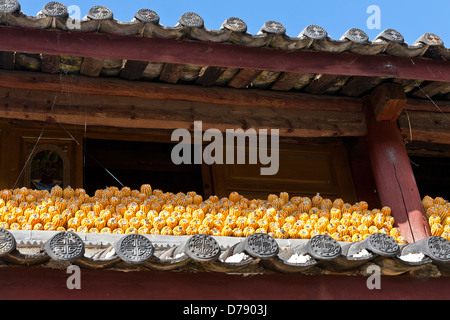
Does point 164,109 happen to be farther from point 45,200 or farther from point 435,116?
point 435,116

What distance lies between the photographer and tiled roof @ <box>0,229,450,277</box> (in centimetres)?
472

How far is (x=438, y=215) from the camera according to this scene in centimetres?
676

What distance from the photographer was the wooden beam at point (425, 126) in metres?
7.56

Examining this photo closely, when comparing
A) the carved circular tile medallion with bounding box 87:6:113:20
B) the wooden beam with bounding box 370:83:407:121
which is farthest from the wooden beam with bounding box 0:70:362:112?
the carved circular tile medallion with bounding box 87:6:113:20

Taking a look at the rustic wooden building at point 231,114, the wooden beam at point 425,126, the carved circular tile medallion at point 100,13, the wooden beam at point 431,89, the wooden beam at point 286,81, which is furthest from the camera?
the wooden beam at point 425,126

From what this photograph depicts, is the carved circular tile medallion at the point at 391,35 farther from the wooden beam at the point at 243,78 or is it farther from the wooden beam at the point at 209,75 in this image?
the wooden beam at the point at 209,75

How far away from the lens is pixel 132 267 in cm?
494

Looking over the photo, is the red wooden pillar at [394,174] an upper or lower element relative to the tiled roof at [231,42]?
lower

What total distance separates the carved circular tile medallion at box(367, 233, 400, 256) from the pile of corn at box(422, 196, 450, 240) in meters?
1.49

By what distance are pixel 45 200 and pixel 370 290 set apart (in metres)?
2.55

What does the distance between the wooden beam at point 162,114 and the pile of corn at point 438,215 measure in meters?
1.02

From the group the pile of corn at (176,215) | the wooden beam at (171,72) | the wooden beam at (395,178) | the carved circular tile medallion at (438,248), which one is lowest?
the carved circular tile medallion at (438,248)

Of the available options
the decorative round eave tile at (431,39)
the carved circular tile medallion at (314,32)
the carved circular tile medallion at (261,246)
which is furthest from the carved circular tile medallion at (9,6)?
the decorative round eave tile at (431,39)

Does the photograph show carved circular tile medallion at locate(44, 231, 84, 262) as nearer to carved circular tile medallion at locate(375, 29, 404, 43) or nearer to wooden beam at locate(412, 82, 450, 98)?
carved circular tile medallion at locate(375, 29, 404, 43)
